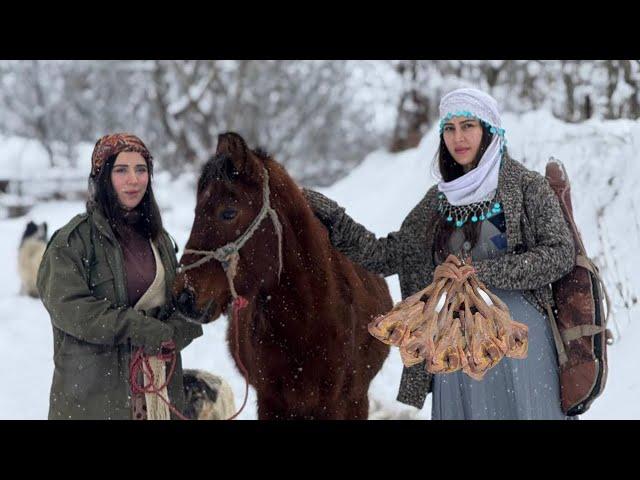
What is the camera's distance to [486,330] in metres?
2.66

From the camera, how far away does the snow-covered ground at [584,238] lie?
568 centimetres

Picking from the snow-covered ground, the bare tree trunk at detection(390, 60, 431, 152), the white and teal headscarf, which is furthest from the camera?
the bare tree trunk at detection(390, 60, 431, 152)

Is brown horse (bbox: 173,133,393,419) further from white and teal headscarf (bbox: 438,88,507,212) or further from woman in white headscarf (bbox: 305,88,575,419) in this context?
white and teal headscarf (bbox: 438,88,507,212)

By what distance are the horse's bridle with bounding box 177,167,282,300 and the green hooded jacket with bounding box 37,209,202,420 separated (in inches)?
11.3

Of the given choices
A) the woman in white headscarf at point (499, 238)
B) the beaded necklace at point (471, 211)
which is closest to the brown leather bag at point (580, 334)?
the woman in white headscarf at point (499, 238)

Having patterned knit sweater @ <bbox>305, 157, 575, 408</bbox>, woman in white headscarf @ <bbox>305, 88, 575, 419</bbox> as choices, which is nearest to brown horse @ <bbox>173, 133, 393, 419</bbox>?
patterned knit sweater @ <bbox>305, 157, 575, 408</bbox>

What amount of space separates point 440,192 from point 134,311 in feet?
4.52

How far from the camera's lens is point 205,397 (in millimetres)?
3871

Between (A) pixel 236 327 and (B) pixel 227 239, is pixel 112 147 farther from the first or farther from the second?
(A) pixel 236 327

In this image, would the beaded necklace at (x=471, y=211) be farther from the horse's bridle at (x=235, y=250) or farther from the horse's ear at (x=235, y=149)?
the horse's ear at (x=235, y=149)

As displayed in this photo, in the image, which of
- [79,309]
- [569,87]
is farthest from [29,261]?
[569,87]

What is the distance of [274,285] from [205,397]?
84cm

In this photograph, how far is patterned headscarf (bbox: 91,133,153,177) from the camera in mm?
3211
